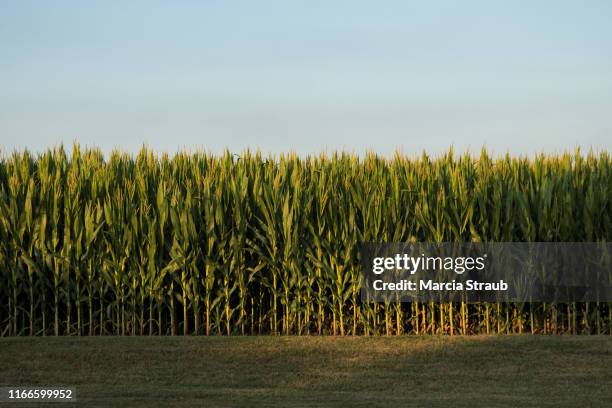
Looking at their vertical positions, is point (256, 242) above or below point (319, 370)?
above

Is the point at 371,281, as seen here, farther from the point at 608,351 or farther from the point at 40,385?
the point at 40,385

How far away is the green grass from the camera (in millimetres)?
9922

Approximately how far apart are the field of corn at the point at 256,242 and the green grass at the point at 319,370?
801 mm

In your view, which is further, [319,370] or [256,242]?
[256,242]

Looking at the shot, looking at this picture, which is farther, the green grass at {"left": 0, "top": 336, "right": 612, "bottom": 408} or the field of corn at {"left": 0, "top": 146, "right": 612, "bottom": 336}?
the field of corn at {"left": 0, "top": 146, "right": 612, "bottom": 336}

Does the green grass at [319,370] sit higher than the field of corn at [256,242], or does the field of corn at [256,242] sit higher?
the field of corn at [256,242]

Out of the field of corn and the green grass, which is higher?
the field of corn

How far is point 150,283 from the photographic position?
1333cm

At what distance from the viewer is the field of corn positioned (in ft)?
43.9

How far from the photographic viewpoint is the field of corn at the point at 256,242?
13.4 meters

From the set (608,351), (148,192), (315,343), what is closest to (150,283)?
(148,192)

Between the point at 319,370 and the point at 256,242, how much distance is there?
2.83 meters

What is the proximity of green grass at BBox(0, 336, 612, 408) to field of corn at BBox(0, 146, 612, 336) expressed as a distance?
80 cm

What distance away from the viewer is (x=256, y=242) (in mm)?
13617
